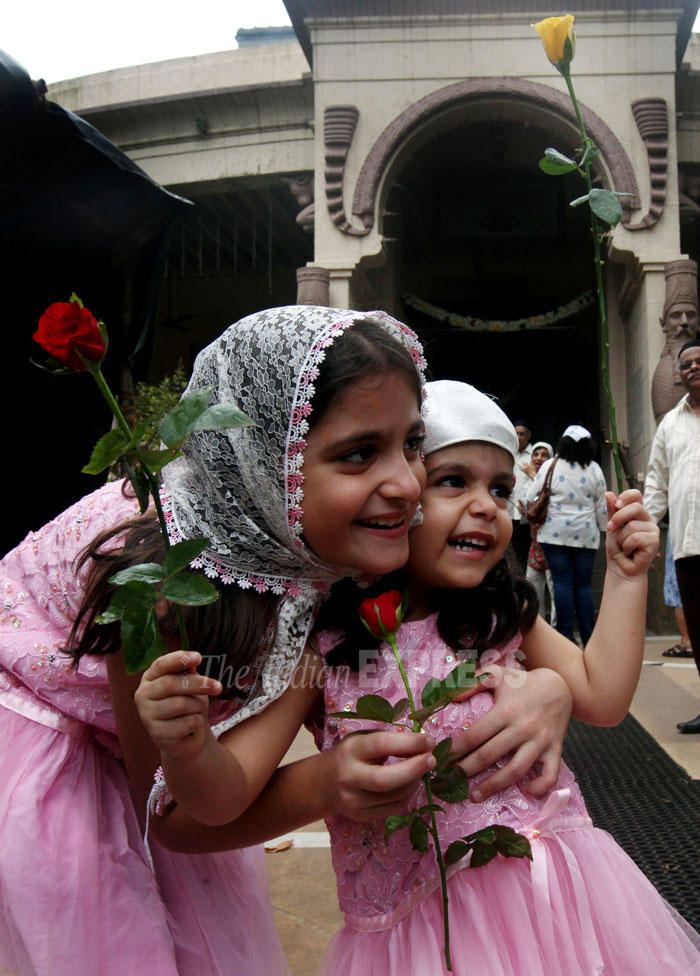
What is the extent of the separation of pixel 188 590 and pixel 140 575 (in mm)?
60

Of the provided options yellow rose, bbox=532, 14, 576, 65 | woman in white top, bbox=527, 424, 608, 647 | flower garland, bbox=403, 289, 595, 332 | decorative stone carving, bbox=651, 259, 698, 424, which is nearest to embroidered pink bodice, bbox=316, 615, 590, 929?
yellow rose, bbox=532, 14, 576, 65

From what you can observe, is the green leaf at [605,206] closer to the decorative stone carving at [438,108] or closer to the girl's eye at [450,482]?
the girl's eye at [450,482]

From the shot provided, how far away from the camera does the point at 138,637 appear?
896 millimetres

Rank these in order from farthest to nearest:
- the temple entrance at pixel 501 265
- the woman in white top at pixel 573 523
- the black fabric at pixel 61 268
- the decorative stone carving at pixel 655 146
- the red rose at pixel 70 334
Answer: the temple entrance at pixel 501 265, the decorative stone carving at pixel 655 146, the woman in white top at pixel 573 523, the black fabric at pixel 61 268, the red rose at pixel 70 334

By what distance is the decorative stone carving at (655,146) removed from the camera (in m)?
7.54

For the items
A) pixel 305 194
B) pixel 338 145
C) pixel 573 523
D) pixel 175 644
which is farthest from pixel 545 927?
pixel 305 194

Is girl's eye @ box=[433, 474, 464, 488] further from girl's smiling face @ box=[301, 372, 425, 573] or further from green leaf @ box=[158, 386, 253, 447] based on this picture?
green leaf @ box=[158, 386, 253, 447]

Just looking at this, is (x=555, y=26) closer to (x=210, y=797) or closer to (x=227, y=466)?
(x=227, y=466)

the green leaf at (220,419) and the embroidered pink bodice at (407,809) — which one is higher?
the green leaf at (220,419)

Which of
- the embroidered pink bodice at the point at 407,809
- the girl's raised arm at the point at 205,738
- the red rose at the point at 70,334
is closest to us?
the red rose at the point at 70,334

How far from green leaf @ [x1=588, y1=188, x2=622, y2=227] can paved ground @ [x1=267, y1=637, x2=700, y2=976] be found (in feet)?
5.54

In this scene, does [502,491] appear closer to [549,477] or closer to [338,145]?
[549,477]

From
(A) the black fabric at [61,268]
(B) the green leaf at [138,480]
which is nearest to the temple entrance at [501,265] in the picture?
(A) the black fabric at [61,268]

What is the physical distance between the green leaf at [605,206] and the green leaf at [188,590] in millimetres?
697
